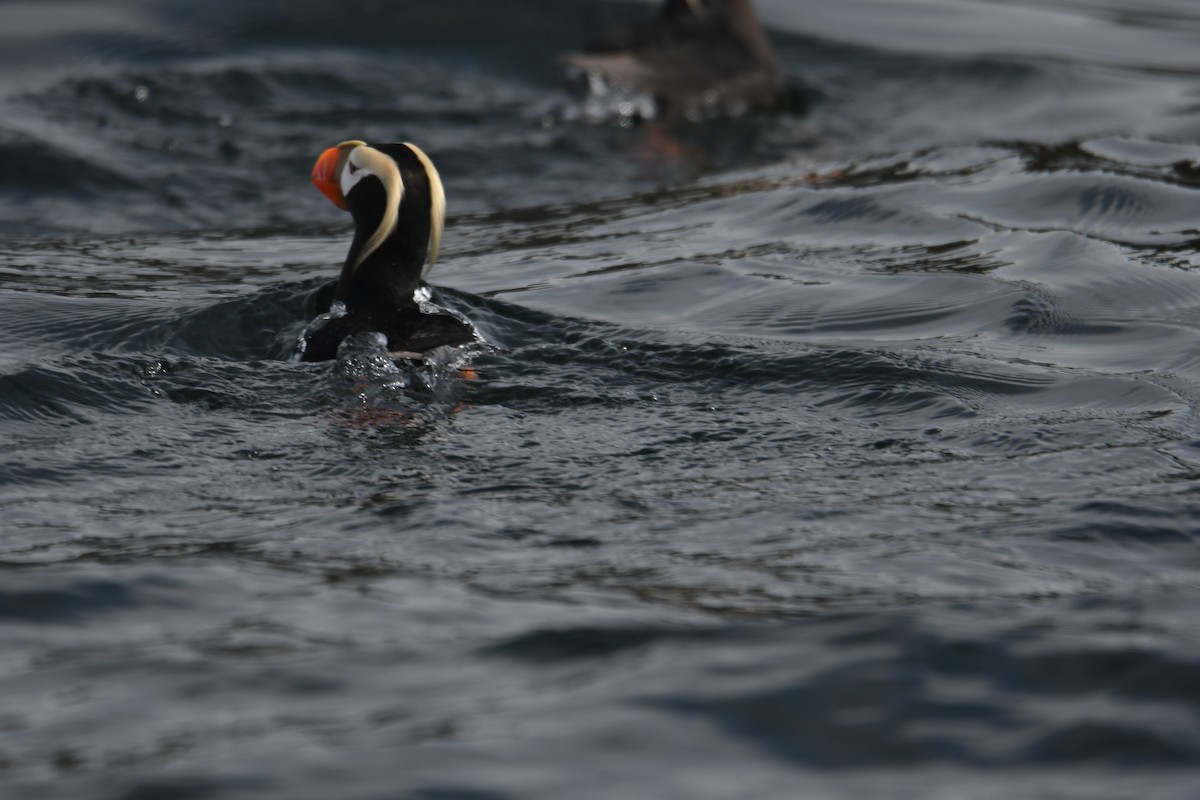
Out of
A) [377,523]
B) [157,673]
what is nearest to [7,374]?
[377,523]

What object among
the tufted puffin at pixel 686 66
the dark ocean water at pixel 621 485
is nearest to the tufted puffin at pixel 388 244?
the dark ocean water at pixel 621 485

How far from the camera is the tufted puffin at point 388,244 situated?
631 cm

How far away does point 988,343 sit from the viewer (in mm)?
6539

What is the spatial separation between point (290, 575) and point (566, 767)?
1.29 meters

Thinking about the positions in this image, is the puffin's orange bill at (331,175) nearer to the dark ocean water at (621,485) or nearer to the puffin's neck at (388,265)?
the puffin's neck at (388,265)

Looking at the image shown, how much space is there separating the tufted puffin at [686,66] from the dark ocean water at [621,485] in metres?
1.09

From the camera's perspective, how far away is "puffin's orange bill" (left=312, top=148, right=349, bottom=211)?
680 centimetres

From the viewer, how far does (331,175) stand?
6.84 m

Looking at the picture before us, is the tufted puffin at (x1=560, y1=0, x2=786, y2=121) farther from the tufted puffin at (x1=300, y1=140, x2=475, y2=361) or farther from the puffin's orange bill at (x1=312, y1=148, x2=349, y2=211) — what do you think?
the tufted puffin at (x1=300, y1=140, x2=475, y2=361)

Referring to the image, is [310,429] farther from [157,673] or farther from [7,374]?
[157,673]

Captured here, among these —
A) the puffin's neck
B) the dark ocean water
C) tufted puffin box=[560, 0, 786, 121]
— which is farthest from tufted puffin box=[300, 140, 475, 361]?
tufted puffin box=[560, 0, 786, 121]

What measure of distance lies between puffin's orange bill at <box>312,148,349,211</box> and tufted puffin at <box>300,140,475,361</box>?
0.28ft

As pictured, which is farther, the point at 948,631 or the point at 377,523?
the point at 377,523

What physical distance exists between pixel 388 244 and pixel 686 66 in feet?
20.4
